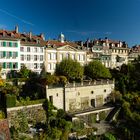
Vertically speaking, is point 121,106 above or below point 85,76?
below

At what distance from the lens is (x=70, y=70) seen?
4512 cm

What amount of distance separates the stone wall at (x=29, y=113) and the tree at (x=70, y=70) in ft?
34.1

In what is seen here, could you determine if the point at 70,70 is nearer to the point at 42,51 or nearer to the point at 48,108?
the point at 42,51

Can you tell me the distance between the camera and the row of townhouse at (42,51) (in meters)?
46.1

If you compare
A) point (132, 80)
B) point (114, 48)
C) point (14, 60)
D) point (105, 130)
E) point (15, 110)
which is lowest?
point (105, 130)

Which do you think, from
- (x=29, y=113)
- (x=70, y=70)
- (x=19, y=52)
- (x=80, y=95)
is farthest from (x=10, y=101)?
(x=19, y=52)

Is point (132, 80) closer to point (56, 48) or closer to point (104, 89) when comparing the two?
point (104, 89)

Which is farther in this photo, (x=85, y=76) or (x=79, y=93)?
(x=85, y=76)

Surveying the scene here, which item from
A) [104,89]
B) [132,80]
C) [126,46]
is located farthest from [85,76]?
[126,46]

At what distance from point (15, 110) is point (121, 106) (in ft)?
60.2

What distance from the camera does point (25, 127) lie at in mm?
33250

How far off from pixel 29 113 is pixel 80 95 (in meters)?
10.3

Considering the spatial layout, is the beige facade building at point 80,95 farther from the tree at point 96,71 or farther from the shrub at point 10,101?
the shrub at point 10,101

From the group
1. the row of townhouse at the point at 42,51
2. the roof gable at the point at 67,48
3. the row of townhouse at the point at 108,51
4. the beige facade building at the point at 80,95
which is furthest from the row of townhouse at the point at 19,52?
the row of townhouse at the point at 108,51
